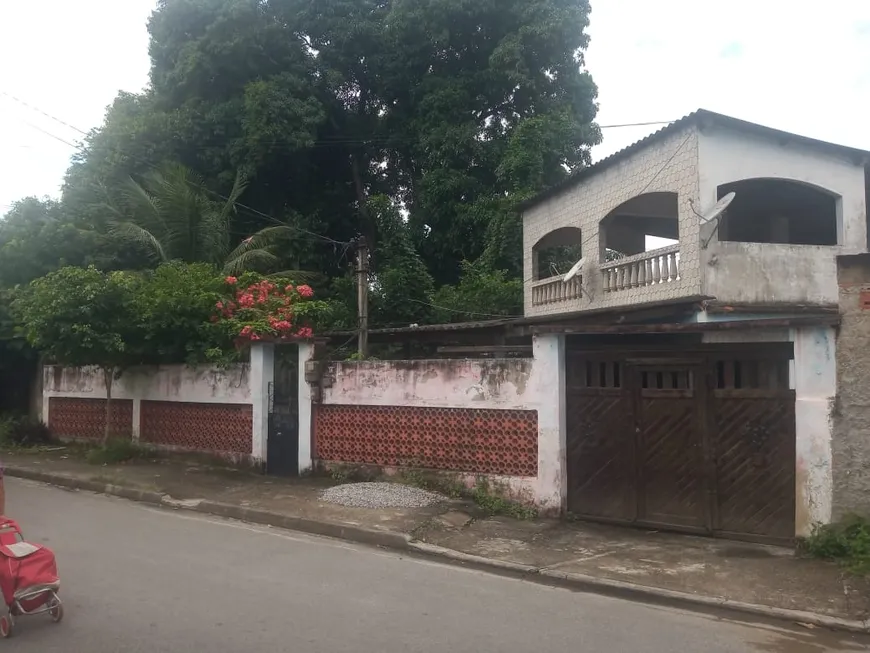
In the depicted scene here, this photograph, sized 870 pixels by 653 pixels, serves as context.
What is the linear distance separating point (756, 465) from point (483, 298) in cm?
1203

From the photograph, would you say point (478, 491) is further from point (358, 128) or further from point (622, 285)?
point (358, 128)

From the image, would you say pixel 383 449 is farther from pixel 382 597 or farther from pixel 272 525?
pixel 382 597

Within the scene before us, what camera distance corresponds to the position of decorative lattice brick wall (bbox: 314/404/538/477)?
29.7 ft

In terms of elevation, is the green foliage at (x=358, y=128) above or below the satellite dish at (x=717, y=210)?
above

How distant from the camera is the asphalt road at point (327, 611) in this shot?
4676 millimetres

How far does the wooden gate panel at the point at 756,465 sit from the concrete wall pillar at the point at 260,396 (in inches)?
287

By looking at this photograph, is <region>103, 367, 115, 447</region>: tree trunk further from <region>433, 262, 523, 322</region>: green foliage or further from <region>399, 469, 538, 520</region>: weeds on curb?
<region>433, 262, 523, 322</region>: green foliage

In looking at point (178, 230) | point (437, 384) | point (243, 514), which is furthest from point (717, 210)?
point (178, 230)

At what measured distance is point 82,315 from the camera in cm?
1243

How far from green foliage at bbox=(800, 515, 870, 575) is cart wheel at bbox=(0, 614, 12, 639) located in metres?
6.69

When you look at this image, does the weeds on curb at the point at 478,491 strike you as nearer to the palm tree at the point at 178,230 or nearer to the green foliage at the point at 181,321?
the green foliage at the point at 181,321

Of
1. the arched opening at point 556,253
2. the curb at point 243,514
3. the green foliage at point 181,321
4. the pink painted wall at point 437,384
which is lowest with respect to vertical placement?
the curb at point 243,514

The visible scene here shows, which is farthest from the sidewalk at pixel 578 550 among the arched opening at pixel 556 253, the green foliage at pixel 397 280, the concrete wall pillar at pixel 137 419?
the green foliage at pixel 397 280

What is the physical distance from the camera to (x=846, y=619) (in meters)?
5.35
